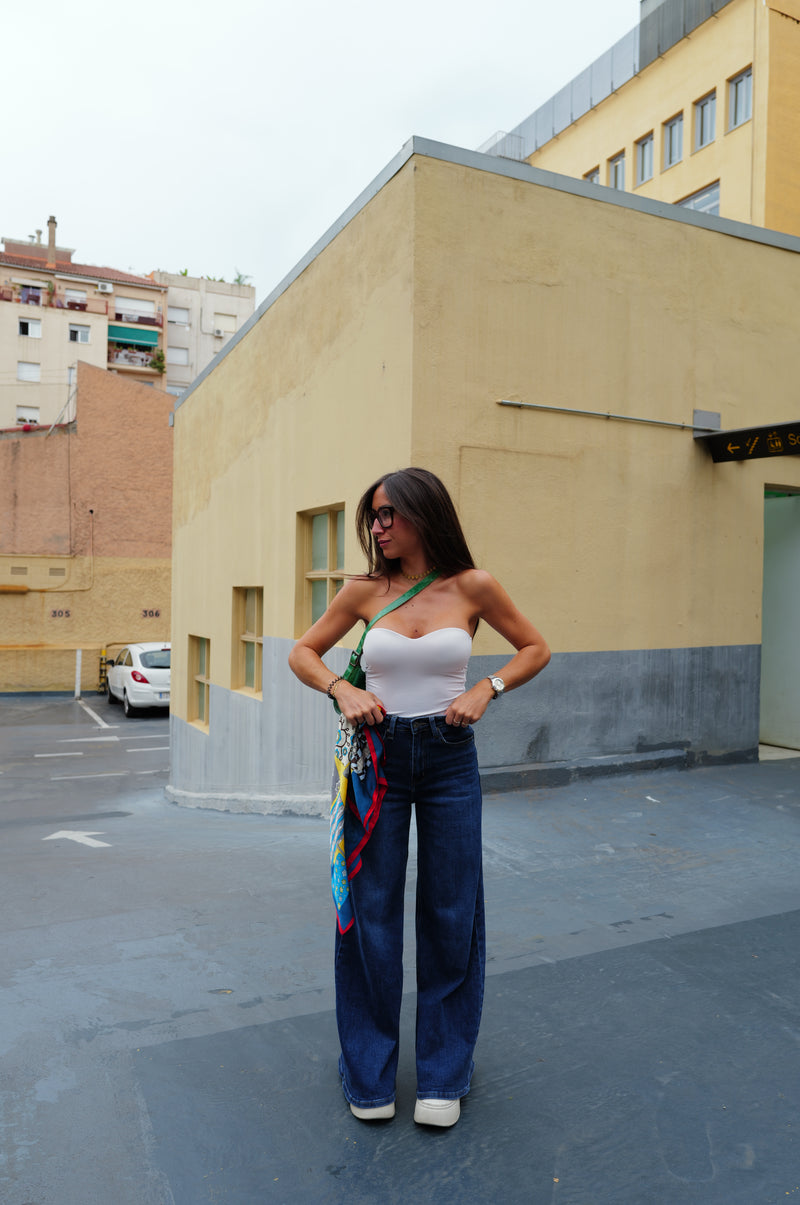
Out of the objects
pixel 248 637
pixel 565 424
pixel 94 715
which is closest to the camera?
pixel 565 424

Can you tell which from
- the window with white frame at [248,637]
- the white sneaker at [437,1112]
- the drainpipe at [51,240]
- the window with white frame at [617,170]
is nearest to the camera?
the white sneaker at [437,1112]

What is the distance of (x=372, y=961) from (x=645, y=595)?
4631 millimetres

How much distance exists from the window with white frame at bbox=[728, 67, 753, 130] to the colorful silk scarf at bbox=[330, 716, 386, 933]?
1664 cm

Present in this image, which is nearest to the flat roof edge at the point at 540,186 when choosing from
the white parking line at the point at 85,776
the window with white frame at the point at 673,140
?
the white parking line at the point at 85,776

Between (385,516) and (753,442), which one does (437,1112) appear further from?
(753,442)

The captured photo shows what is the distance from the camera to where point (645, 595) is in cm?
646

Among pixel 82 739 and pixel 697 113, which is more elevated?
pixel 697 113

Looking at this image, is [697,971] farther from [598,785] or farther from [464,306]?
[464,306]

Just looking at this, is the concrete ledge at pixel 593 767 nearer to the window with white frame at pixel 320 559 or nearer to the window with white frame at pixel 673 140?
the window with white frame at pixel 320 559

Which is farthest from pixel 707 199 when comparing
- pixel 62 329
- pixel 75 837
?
pixel 62 329

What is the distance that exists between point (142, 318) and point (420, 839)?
46.6 metres

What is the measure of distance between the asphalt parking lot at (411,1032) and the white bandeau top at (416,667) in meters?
1.06

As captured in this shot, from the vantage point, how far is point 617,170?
19125 millimetres

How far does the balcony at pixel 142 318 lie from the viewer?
1741 inches
